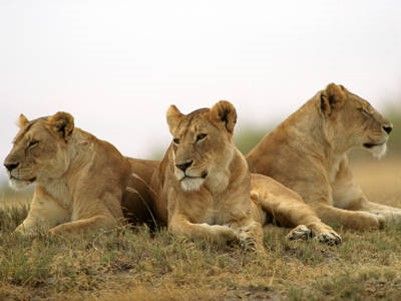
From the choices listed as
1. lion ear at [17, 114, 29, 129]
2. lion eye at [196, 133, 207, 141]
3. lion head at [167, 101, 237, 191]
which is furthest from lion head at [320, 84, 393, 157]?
lion ear at [17, 114, 29, 129]

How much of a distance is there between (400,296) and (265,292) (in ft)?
2.73

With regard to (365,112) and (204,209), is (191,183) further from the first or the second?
(365,112)

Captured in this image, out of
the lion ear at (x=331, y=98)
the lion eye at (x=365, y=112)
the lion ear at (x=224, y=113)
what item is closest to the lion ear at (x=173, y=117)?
the lion ear at (x=224, y=113)

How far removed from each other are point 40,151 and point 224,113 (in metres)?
1.56

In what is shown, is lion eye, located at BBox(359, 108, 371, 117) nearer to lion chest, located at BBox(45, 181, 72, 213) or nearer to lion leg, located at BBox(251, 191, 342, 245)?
lion leg, located at BBox(251, 191, 342, 245)

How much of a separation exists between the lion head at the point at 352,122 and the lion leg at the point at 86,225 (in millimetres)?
2310

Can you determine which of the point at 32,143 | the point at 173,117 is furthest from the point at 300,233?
the point at 32,143

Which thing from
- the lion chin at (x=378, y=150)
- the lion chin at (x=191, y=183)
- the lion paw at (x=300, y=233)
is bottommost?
the lion paw at (x=300, y=233)

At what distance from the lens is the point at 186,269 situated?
302 inches

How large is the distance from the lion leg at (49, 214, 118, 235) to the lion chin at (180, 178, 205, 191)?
94 cm

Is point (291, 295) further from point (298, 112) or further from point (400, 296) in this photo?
point (298, 112)

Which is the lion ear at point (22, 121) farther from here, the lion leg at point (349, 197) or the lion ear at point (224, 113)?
the lion leg at point (349, 197)

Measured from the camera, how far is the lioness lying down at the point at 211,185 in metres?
8.36

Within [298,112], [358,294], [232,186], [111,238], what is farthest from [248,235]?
[298,112]
